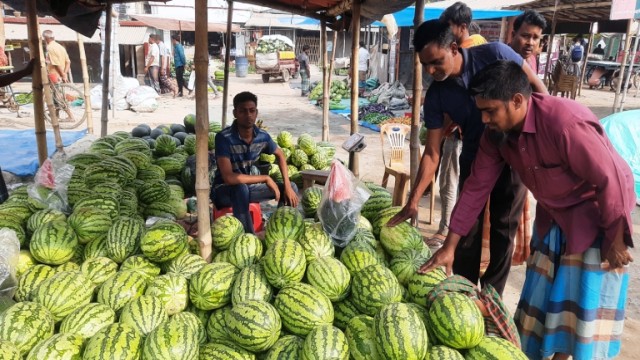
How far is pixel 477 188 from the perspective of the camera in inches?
110

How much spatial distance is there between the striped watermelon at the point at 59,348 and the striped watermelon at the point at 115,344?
0.05 m

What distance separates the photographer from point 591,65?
22.6 m

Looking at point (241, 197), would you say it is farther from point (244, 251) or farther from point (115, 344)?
point (115, 344)

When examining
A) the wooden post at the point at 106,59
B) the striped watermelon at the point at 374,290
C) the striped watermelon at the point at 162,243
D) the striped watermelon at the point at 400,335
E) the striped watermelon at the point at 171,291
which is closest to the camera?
the striped watermelon at the point at 400,335

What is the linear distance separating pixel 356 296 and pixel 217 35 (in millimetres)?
33267

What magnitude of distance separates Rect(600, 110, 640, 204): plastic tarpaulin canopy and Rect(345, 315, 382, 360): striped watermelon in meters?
6.54

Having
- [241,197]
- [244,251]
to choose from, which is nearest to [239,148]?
[241,197]

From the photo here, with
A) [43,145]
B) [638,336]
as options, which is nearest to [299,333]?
[638,336]

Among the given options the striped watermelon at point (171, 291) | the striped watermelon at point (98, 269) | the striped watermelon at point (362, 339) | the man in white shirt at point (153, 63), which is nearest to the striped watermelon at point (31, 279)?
the striped watermelon at point (98, 269)

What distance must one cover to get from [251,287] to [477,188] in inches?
60.0

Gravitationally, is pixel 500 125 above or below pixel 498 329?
above

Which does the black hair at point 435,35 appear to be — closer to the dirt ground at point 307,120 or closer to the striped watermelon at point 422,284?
the striped watermelon at point 422,284

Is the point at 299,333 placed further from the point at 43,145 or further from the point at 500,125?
the point at 43,145

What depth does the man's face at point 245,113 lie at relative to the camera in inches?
157
